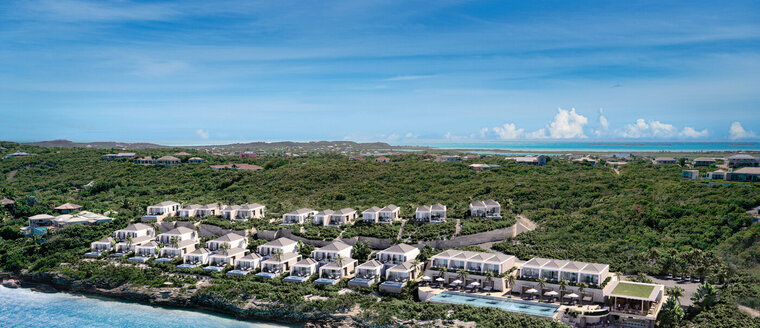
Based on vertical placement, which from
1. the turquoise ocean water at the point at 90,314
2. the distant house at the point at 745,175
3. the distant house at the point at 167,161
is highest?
the distant house at the point at 745,175

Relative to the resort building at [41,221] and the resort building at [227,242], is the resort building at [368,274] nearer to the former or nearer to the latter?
the resort building at [227,242]

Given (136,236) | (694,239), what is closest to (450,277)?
(694,239)

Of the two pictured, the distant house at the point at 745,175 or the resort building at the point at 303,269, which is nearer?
the resort building at the point at 303,269

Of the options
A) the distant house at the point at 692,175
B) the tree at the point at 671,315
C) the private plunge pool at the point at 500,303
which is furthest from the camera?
the distant house at the point at 692,175

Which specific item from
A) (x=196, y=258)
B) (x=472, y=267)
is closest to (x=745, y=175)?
(x=472, y=267)

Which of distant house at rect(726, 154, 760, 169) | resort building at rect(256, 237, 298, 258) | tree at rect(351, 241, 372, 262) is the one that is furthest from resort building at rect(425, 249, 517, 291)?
distant house at rect(726, 154, 760, 169)

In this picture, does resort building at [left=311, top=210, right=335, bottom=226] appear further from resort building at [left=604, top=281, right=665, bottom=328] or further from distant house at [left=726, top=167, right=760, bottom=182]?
distant house at [left=726, top=167, right=760, bottom=182]

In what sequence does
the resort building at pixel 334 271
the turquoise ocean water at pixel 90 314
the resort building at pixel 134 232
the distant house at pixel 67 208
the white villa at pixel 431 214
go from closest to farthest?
the turquoise ocean water at pixel 90 314, the resort building at pixel 334 271, the resort building at pixel 134 232, the white villa at pixel 431 214, the distant house at pixel 67 208

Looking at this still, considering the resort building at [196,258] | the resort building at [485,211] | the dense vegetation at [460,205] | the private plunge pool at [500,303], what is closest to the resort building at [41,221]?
the dense vegetation at [460,205]
